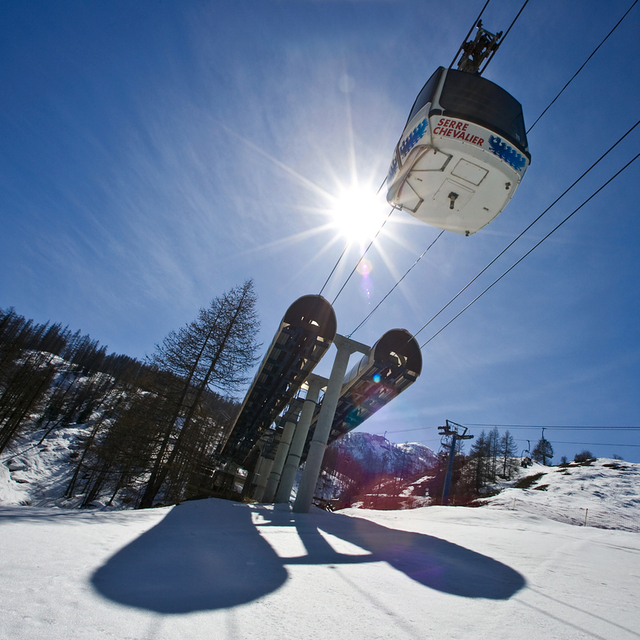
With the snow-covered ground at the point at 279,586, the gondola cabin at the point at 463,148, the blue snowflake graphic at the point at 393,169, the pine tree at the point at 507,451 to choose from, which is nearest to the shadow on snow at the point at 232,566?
the snow-covered ground at the point at 279,586

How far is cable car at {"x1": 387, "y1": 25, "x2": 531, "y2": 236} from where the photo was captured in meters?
6.33

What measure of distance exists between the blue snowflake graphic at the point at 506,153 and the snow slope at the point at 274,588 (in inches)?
274

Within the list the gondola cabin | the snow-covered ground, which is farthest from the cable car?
the snow-covered ground

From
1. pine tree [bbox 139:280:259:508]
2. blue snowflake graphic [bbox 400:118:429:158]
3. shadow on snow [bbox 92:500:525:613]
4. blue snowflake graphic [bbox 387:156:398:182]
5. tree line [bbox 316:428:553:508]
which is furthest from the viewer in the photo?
tree line [bbox 316:428:553:508]

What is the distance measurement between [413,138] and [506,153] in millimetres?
1814

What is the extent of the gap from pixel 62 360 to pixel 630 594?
426 ft

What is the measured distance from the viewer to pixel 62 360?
103 meters

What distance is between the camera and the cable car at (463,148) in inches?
249

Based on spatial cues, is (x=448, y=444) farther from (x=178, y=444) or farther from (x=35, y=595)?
(x=35, y=595)

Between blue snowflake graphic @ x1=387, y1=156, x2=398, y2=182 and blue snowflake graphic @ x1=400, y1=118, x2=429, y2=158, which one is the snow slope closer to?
blue snowflake graphic @ x1=400, y1=118, x2=429, y2=158

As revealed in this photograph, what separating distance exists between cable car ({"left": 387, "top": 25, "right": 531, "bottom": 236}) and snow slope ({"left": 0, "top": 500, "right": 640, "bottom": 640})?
6.66 m

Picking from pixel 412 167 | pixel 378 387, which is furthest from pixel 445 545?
pixel 378 387

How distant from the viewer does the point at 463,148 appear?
6.27 meters

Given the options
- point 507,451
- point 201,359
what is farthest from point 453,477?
point 201,359
